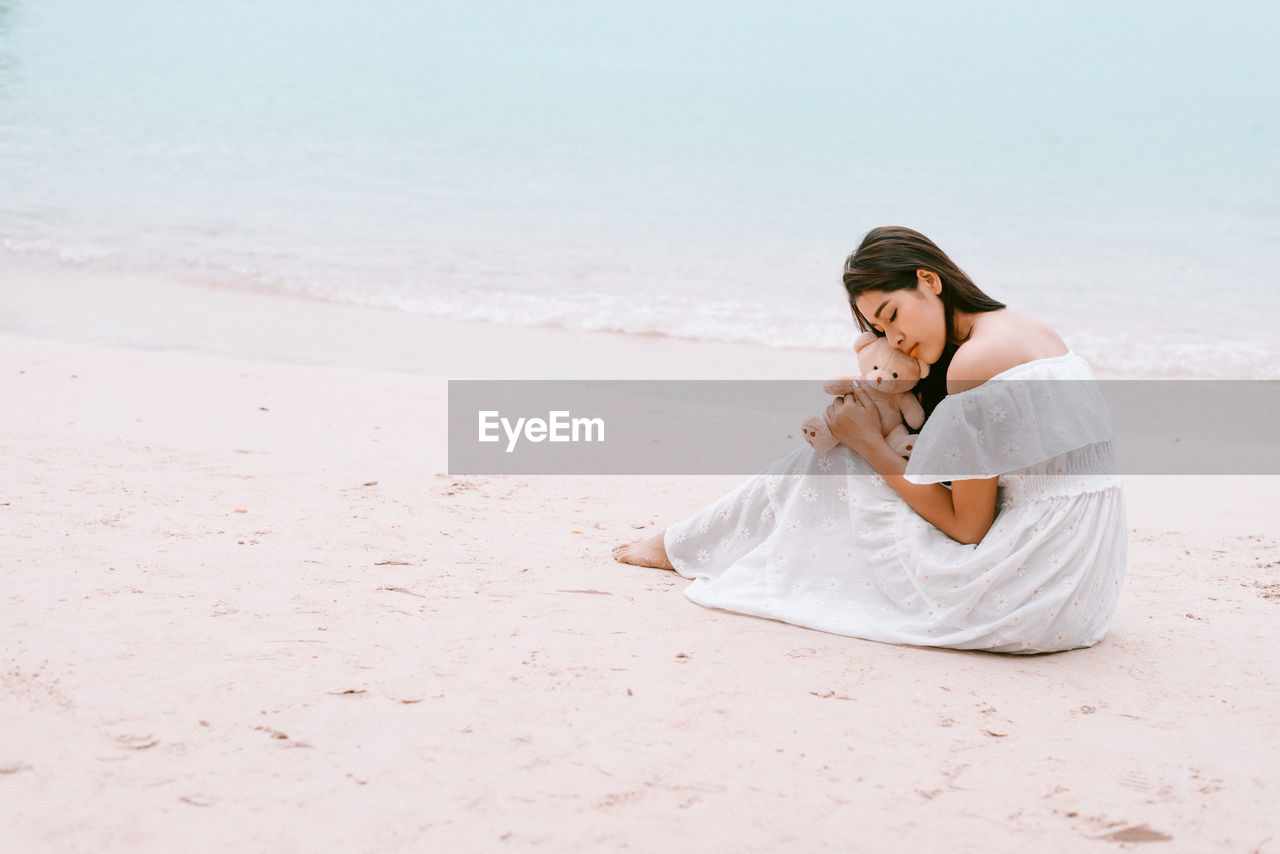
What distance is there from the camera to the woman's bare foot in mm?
3295

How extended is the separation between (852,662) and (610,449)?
2.64 m

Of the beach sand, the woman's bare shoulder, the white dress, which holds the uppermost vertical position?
the woman's bare shoulder

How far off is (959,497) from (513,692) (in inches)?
46.9

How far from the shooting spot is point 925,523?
274 centimetres

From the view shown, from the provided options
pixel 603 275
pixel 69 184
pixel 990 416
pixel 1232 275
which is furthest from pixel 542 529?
pixel 69 184

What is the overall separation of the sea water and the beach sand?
547 centimetres

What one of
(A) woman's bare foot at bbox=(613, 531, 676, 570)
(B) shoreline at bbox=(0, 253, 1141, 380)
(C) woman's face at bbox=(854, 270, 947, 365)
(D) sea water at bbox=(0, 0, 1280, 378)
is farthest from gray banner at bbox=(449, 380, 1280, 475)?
(D) sea water at bbox=(0, 0, 1280, 378)

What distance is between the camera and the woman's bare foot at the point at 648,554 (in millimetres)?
3295

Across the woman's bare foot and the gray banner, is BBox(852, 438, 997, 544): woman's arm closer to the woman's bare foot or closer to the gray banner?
the woman's bare foot

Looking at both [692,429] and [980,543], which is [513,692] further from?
[692,429]

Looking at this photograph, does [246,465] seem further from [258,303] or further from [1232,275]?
[1232,275]

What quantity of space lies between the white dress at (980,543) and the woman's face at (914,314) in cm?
20

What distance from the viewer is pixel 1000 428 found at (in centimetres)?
259

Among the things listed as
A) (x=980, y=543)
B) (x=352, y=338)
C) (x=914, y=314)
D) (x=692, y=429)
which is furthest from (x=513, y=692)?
(x=352, y=338)
